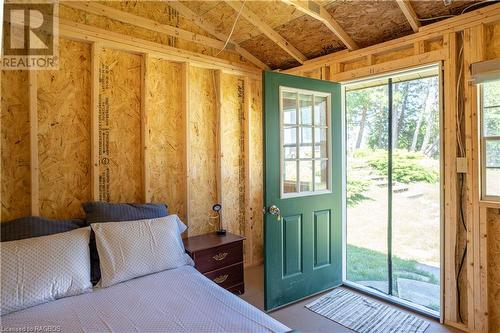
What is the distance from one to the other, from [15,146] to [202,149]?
5.49 ft

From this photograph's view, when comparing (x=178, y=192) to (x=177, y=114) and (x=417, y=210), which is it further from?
(x=417, y=210)

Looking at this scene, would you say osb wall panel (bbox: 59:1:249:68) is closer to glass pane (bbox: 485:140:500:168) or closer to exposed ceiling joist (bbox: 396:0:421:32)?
exposed ceiling joist (bbox: 396:0:421:32)

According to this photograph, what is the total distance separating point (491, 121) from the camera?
2.30 meters

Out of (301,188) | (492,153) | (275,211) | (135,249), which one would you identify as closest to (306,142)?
(301,188)

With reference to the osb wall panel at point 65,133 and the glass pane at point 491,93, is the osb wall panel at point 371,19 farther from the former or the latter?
the osb wall panel at point 65,133

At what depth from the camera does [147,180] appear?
290 centimetres

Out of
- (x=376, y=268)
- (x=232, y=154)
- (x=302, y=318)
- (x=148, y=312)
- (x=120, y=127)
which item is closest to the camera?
(x=148, y=312)

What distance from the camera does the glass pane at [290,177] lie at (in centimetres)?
282

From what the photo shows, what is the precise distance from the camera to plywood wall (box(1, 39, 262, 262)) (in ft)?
7.76

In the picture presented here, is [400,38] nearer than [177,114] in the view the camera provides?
Yes

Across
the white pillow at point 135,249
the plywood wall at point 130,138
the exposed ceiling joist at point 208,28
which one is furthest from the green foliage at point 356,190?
the white pillow at point 135,249

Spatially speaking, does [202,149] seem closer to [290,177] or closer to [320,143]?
[290,177]

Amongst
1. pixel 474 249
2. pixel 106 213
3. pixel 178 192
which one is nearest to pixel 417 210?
pixel 474 249

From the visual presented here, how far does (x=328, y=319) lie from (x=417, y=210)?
2.10 meters
